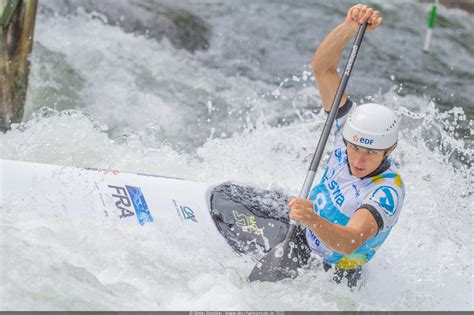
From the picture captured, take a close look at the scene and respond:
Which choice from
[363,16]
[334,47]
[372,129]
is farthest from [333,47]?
[372,129]

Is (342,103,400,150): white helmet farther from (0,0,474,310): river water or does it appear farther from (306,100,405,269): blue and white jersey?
(0,0,474,310): river water

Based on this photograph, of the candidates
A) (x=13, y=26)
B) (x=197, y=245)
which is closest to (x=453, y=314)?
(x=197, y=245)

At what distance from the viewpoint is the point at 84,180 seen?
5.17m

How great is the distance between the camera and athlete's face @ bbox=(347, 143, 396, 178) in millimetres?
4137

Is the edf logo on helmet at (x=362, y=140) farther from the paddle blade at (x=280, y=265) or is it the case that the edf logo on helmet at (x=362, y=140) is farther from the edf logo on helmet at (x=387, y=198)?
the paddle blade at (x=280, y=265)

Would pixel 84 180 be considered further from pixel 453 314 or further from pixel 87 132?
pixel 453 314

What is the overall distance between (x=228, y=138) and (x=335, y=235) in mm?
3896

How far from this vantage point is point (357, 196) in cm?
423

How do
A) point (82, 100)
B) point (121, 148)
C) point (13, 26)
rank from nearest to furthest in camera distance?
point (121, 148)
point (13, 26)
point (82, 100)

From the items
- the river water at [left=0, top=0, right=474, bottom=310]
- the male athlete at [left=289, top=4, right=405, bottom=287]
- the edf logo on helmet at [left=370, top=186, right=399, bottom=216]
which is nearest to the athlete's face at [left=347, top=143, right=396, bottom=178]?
the male athlete at [left=289, top=4, right=405, bottom=287]

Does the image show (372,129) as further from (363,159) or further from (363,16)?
(363,16)

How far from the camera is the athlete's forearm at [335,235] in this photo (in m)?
3.84

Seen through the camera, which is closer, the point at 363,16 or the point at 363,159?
the point at 363,159

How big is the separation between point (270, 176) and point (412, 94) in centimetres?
327
